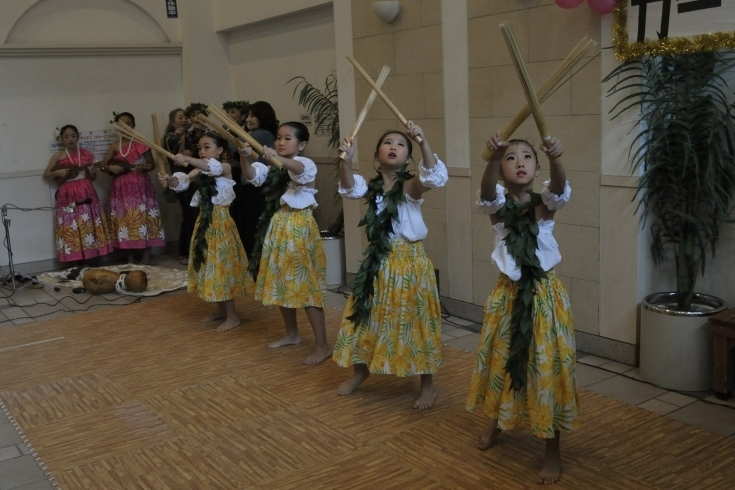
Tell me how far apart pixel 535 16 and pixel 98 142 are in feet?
17.4

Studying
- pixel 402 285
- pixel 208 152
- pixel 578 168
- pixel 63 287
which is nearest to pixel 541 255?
pixel 402 285

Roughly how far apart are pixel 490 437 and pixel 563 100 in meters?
2.13

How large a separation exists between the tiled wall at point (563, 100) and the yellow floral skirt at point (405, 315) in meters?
1.19

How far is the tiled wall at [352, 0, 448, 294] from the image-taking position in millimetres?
5305

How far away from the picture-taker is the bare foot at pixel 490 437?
3.30 meters

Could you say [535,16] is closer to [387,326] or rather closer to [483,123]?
[483,123]

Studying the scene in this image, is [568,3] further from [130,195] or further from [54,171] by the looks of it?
[54,171]

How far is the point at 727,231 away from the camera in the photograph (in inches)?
162

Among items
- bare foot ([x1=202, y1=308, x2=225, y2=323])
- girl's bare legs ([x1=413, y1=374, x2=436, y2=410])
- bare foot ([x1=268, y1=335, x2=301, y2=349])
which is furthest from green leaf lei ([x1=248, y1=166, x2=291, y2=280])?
girl's bare legs ([x1=413, y1=374, x2=436, y2=410])

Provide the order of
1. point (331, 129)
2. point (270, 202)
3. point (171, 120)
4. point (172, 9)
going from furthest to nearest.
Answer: point (172, 9)
point (171, 120)
point (331, 129)
point (270, 202)

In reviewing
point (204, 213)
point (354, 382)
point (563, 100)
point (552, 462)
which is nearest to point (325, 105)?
point (204, 213)

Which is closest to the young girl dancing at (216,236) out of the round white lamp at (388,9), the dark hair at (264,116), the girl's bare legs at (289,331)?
the girl's bare legs at (289,331)

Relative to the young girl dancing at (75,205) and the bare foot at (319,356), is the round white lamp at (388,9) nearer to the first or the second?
the bare foot at (319,356)

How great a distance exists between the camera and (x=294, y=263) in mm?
4539
